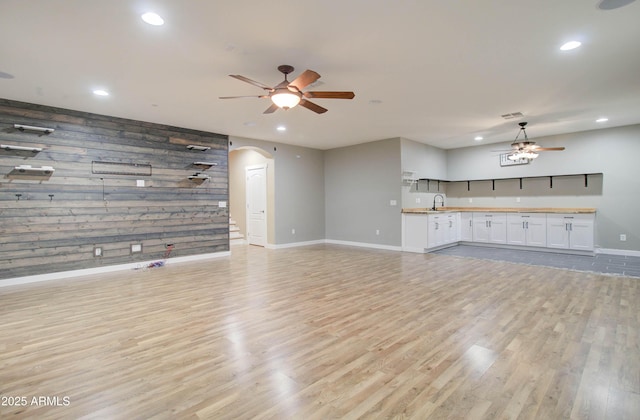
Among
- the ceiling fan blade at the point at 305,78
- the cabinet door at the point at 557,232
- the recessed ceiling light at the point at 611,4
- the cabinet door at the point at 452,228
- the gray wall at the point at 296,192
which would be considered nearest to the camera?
the recessed ceiling light at the point at 611,4

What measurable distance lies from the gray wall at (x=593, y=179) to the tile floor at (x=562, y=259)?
2.38 ft

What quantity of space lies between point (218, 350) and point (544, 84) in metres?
4.87

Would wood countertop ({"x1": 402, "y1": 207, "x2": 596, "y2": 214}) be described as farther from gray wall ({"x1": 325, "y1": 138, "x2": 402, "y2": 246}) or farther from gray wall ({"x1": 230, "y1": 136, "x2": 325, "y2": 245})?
gray wall ({"x1": 230, "y1": 136, "x2": 325, "y2": 245})

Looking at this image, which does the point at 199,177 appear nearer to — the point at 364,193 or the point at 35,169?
the point at 35,169

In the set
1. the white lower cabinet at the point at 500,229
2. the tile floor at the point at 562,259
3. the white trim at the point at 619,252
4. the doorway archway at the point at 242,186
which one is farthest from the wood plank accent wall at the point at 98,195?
the white trim at the point at 619,252

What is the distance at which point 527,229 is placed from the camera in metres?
7.36

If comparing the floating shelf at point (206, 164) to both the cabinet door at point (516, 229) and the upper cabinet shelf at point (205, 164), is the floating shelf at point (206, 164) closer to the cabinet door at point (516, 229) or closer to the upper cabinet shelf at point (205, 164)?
the upper cabinet shelf at point (205, 164)

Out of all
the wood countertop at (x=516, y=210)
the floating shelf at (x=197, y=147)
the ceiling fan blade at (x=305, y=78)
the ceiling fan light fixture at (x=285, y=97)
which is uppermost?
the floating shelf at (x=197, y=147)

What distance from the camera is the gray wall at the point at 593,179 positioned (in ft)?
21.2

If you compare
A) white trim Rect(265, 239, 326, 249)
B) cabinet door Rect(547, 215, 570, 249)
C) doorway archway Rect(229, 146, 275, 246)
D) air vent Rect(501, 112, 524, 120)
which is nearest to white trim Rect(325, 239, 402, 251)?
white trim Rect(265, 239, 326, 249)

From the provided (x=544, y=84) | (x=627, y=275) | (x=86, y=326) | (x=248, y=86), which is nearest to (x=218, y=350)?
(x=86, y=326)

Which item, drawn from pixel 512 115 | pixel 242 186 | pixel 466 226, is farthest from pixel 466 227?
pixel 242 186

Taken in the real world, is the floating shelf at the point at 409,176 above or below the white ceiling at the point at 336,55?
below

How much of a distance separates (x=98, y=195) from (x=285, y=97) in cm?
413
